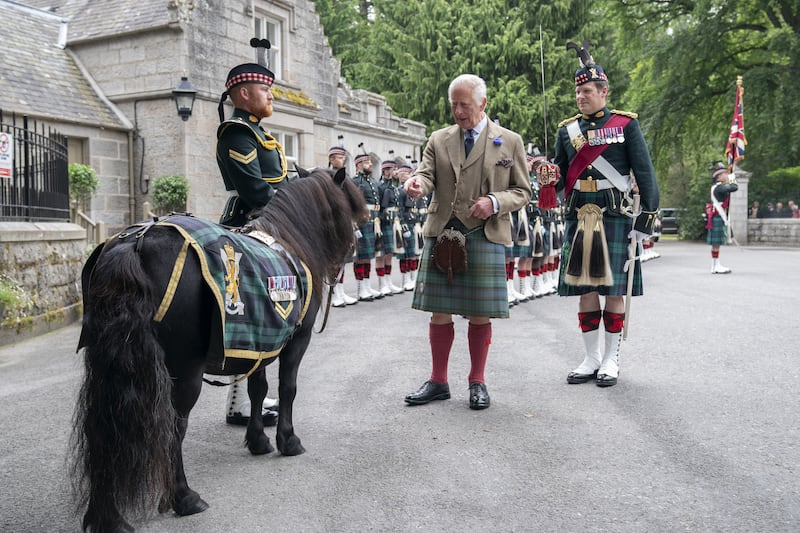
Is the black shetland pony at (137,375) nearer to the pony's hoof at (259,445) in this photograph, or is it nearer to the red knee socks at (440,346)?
the pony's hoof at (259,445)

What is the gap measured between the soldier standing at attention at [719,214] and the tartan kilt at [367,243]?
7.65 m

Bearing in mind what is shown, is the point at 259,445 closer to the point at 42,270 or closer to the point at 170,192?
the point at 42,270

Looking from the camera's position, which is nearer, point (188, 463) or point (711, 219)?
point (188, 463)

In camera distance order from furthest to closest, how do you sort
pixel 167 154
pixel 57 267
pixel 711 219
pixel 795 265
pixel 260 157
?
pixel 795 265 < pixel 711 219 < pixel 167 154 < pixel 57 267 < pixel 260 157

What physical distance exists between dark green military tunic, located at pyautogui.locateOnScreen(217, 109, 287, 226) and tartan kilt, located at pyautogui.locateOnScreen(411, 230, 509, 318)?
55.0 inches

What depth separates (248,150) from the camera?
4.20 metres

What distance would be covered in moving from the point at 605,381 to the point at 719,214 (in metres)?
11.2

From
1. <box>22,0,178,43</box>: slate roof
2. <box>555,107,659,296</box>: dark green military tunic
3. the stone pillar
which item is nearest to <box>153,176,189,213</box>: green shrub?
<box>22,0,178,43</box>: slate roof

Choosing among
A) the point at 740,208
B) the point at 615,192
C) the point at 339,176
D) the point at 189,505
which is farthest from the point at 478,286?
the point at 740,208

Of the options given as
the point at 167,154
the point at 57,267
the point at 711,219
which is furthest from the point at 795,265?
the point at 57,267

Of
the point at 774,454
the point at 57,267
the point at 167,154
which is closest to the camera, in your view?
the point at 774,454

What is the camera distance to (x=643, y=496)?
3463 mm

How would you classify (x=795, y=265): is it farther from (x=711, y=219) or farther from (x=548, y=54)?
(x=548, y=54)

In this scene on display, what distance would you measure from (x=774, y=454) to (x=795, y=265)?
14717mm
